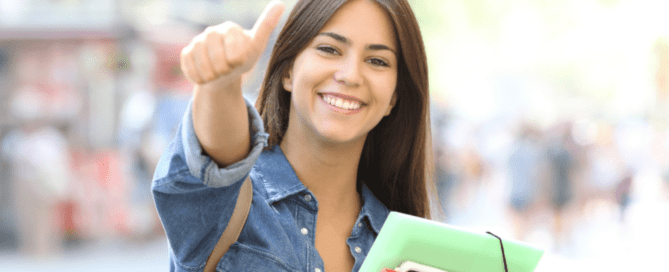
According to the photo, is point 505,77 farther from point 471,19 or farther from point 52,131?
point 52,131

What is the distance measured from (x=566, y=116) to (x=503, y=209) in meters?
3.10

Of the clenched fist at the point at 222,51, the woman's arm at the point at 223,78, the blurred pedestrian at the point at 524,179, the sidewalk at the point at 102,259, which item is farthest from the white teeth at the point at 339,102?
the blurred pedestrian at the point at 524,179

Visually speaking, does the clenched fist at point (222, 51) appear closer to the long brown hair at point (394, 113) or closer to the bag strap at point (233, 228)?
the bag strap at point (233, 228)

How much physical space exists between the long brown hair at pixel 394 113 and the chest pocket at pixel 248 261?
394 millimetres

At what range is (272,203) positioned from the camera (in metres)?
1.54

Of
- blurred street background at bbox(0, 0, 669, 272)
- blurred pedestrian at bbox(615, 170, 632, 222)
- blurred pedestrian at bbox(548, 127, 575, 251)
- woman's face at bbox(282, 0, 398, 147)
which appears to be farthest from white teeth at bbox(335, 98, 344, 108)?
blurred pedestrian at bbox(615, 170, 632, 222)

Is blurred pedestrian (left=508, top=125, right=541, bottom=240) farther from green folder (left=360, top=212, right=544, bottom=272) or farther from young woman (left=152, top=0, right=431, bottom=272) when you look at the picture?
green folder (left=360, top=212, right=544, bottom=272)

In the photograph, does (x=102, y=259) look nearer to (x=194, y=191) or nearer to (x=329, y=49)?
(x=329, y=49)

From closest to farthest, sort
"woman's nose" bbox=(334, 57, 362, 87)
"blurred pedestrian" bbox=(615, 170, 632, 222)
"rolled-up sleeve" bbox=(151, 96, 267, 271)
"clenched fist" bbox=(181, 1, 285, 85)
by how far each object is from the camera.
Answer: "clenched fist" bbox=(181, 1, 285, 85)
"rolled-up sleeve" bbox=(151, 96, 267, 271)
"woman's nose" bbox=(334, 57, 362, 87)
"blurred pedestrian" bbox=(615, 170, 632, 222)

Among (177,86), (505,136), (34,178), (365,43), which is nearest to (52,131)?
(34,178)

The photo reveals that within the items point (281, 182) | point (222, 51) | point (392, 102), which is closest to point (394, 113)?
point (392, 102)

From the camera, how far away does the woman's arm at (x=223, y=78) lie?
972 mm

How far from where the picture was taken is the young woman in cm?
111

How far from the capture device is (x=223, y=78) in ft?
3.32
